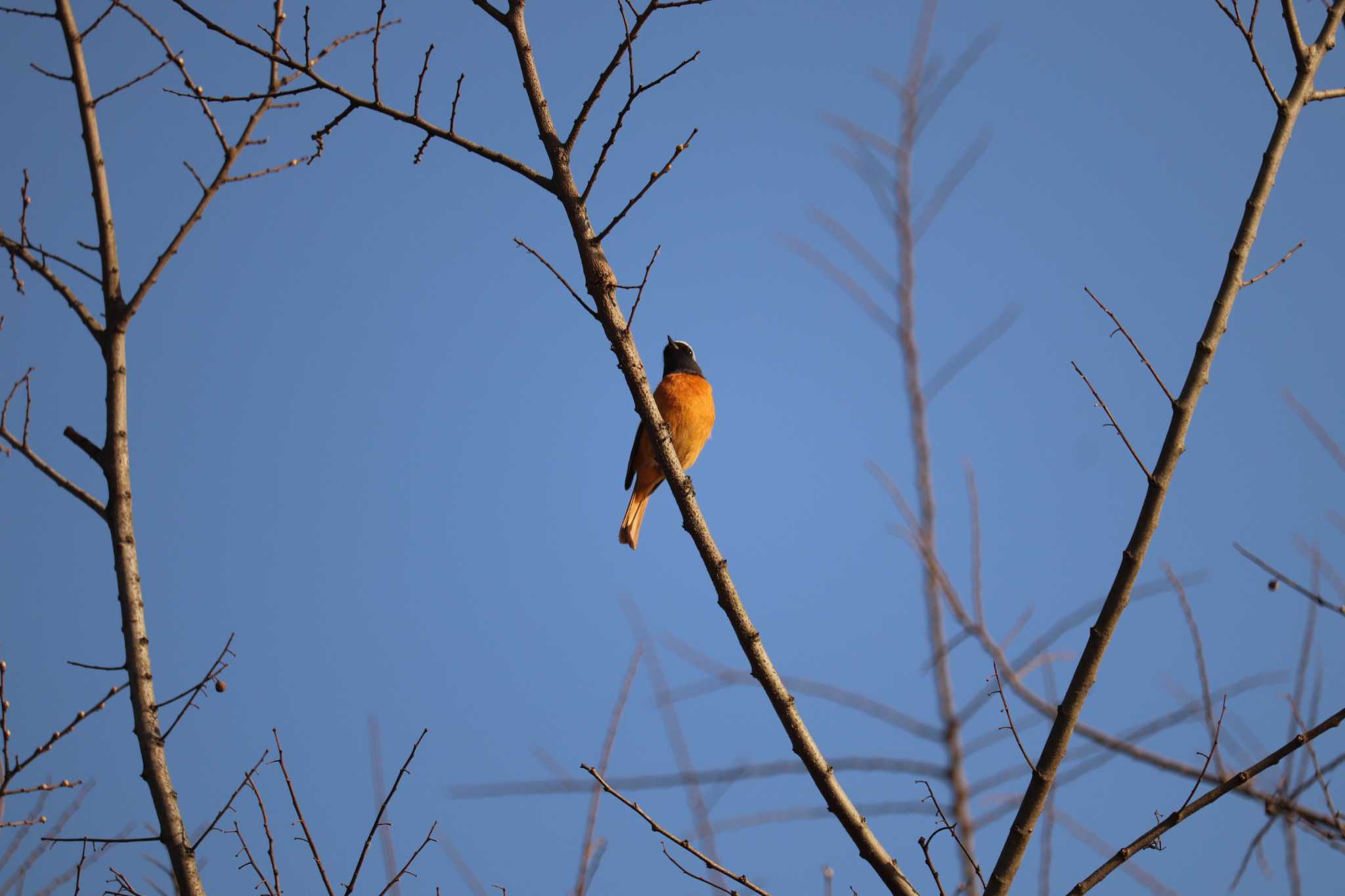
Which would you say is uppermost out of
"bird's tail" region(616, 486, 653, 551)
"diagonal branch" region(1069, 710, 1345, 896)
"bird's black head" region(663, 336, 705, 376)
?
"bird's black head" region(663, 336, 705, 376)

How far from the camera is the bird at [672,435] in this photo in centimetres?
709

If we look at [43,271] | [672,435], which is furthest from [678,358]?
[43,271]

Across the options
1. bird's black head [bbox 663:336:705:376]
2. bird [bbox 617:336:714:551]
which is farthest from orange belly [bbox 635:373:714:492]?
bird's black head [bbox 663:336:705:376]

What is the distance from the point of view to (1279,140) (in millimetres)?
2660

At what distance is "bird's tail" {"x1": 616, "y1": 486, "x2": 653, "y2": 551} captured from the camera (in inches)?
286

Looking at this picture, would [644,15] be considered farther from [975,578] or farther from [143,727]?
[143,727]

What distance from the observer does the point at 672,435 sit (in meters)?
7.20

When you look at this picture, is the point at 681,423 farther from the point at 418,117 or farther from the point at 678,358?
the point at 418,117

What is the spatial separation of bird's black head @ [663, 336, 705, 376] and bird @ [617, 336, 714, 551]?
753 mm

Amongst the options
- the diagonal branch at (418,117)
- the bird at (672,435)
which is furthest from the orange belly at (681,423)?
the diagonal branch at (418,117)

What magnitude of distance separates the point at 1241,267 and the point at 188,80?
126 inches

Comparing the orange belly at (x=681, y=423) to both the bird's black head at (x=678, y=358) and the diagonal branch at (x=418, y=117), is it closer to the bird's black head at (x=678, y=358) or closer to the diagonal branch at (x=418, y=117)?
the bird's black head at (x=678, y=358)

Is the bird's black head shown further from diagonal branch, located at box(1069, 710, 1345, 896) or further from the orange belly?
diagonal branch, located at box(1069, 710, 1345, 896)

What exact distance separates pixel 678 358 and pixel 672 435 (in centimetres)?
143
